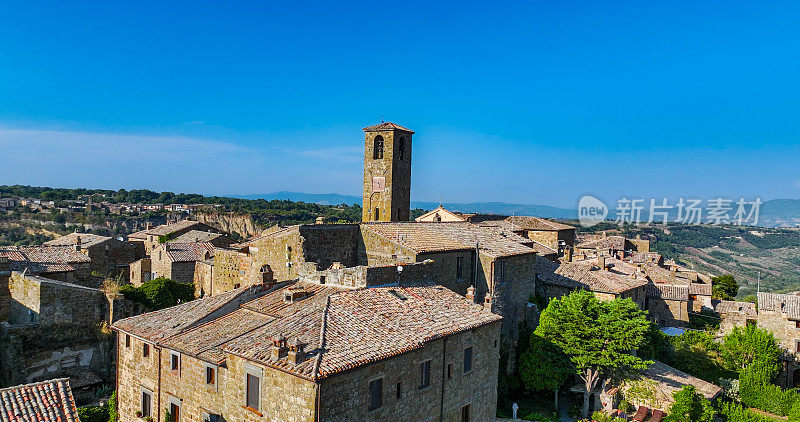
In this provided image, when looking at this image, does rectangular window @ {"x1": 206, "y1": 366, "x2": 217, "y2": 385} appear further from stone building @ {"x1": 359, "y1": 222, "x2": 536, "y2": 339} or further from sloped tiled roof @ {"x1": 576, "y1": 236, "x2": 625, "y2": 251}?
sloped tiled roof @ {"x1": 576, "y1": 236, "x2": 625, "y2": 251}

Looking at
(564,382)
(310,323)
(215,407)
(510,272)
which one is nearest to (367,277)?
(310,323)

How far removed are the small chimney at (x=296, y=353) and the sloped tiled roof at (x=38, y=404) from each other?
488 centimetres

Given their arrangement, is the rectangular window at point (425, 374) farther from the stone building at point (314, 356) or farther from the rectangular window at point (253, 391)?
the rectangular window at point (253, 391)

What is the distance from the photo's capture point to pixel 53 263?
3225 cm

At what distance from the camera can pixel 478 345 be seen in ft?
60.6

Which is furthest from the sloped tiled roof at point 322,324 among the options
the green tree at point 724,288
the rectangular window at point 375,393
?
the green tree at point 724,288

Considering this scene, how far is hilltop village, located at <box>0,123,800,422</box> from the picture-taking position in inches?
544

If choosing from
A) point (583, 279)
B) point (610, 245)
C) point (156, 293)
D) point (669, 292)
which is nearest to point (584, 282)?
point (583, 279)

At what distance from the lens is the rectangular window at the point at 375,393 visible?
1405 centimetres

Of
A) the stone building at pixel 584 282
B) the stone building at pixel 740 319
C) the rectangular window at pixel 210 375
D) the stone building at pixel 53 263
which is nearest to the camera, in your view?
the rectangular window at pixel 210 375

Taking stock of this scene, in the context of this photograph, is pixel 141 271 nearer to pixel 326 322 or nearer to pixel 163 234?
pixel 163 234

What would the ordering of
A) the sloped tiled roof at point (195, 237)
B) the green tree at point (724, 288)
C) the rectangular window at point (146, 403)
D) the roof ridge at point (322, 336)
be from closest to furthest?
the roof ridge at point (322, 336) → the rectangular window at point (146, 403) → the sloped tiled roof at point (195, 237) → the green tree at point (724, 288)

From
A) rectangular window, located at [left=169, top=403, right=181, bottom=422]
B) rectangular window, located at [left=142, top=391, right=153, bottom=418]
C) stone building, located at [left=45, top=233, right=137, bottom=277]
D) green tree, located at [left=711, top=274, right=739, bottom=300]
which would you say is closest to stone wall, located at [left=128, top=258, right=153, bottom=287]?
stone building, located at [left=45, top=233, right=137, bottom=277]

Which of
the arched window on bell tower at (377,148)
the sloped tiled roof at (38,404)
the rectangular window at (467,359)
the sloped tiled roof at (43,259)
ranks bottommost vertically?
the rectangular window at (467,359)
